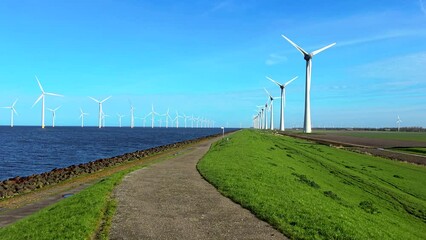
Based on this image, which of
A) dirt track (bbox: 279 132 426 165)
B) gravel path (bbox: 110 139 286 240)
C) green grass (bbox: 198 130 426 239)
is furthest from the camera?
dirt track (bbox: 279 132 426 165)

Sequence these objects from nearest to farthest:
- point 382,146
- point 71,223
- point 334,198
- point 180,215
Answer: point 71,223
point 180,215
point 334,198
point 382,146

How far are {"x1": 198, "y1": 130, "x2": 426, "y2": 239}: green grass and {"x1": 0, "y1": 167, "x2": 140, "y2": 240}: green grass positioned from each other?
15.0 feet

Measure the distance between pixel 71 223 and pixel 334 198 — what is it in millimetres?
13145

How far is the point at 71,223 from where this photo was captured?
11.5 metres

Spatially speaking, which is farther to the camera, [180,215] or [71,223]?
[180,215]

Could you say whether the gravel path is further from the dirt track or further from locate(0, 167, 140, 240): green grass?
the dirt track

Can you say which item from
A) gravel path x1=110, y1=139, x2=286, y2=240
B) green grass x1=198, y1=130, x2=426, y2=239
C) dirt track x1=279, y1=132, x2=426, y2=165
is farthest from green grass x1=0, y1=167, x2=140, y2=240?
dirt track x1=279, y1=132, x2=426, y2=165

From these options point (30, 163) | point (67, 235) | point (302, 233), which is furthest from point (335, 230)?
point (30, 163)

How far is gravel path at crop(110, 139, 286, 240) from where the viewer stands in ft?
35.1

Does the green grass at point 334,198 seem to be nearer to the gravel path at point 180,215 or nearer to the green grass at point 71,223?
the gravel path at point 180,215

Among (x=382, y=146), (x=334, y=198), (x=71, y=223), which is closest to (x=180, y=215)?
(x=71, y=223)

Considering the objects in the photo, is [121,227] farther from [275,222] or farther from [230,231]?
[275,222]

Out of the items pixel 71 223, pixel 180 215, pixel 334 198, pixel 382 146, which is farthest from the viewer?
pixel 382 146

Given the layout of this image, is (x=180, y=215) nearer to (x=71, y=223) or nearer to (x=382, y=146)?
(x=71, y=223)
